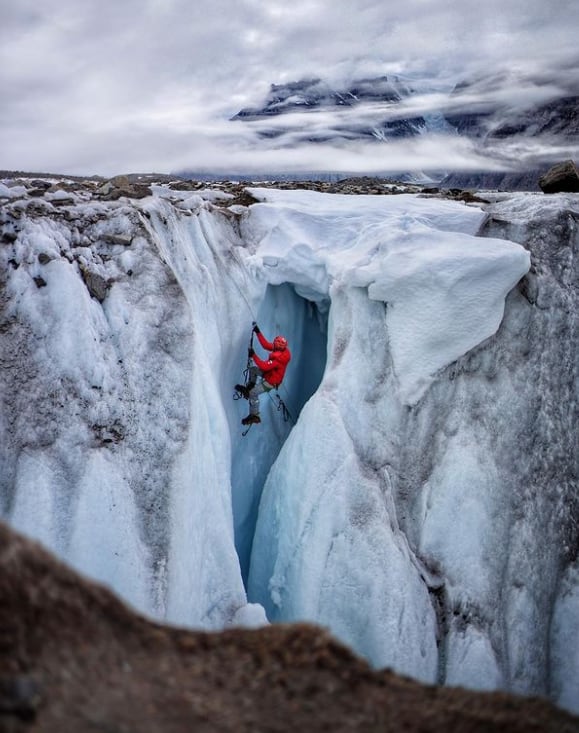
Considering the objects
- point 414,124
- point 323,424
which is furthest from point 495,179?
point 323,424

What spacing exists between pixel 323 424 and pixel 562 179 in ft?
27.4

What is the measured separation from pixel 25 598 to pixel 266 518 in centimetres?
766

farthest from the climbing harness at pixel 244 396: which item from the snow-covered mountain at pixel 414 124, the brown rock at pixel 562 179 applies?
the snow-covered mountain at pixel 414 124

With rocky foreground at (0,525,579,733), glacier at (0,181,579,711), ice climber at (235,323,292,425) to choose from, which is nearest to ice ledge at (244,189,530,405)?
glacier at (0,181,579,711)

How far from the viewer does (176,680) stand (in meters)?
3.98

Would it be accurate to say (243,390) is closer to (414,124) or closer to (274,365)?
(274,365)

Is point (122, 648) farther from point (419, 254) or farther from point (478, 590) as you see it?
point (419, 254)

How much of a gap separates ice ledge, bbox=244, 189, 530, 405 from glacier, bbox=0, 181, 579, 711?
4cm

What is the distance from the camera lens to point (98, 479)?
328 inches

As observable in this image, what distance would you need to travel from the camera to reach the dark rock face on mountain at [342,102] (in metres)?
68.4

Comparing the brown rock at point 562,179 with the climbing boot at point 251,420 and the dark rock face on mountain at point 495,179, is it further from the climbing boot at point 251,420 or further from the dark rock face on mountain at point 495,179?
the dark rock face on mountain at point 495,179

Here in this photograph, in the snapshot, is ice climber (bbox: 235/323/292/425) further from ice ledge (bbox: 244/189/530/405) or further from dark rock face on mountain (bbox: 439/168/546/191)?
dark rock face on mountain (bbox: 439/168/546/191)

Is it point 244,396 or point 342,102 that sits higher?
point 342,102

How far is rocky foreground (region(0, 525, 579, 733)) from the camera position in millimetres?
3453
